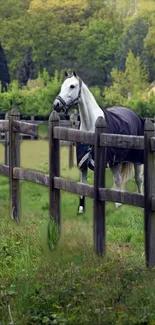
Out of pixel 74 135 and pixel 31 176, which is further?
pixel 31 176

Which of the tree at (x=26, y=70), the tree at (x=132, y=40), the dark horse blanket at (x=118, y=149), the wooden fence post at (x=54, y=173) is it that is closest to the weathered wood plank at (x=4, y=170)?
the dark horse blanket at (x=118, y=149)

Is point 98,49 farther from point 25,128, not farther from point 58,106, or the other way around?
point 25,128

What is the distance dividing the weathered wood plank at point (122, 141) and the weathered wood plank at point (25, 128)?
257cm

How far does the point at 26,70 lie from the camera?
284ft

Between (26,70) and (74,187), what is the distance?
77457 mm

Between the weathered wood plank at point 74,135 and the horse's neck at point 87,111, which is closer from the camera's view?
the weathered wood plank at point 74,135

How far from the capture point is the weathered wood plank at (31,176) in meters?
10.6

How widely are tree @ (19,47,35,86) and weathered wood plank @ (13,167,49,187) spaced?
7191 centimetres

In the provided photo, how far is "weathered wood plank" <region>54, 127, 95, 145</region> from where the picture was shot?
9.28 meters

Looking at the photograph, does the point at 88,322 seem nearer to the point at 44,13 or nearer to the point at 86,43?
the point at 86,43

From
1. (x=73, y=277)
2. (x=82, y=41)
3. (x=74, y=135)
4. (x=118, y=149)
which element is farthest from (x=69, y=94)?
(x=82, y=41)

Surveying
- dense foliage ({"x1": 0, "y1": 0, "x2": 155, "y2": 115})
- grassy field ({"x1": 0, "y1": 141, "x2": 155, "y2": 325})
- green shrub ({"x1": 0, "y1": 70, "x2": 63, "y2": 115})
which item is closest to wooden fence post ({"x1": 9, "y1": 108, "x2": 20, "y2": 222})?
grassy field ({"x1": 0, "y1": 141, "x2": 155, "y2": 325})

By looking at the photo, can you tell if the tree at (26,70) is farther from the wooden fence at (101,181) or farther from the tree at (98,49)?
the wooden fence at (101,181)

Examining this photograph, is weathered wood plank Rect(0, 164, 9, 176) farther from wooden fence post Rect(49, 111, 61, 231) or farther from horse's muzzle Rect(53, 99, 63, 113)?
wooden fence post Rect(49, 111, 61, 231)
